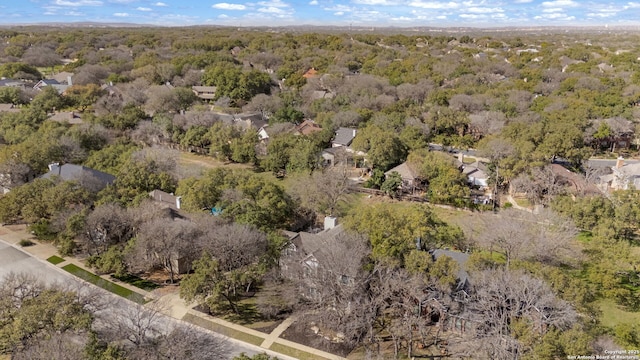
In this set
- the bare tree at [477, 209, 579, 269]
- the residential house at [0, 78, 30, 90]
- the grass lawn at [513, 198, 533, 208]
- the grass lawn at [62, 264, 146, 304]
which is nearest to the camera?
the grass lawn at [62, 264, 146, 304]

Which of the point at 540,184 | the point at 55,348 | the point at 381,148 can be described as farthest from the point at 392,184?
the point at 55,348

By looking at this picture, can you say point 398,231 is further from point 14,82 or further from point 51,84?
point 14,82

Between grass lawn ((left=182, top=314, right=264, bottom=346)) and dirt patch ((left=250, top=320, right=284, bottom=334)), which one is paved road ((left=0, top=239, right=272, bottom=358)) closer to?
grass lawn ((left=182, top=314, right=264, bottom=346))

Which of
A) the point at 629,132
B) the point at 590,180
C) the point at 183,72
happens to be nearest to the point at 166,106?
the point at 183,72

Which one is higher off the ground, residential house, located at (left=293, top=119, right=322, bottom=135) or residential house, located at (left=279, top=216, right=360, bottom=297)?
residential house, located at (left=293, top=119, right=322, bottom=135)

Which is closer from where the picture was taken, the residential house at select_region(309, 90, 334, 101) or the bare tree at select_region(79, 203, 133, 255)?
the bare tree at select_region(79, 203, 133, 255)

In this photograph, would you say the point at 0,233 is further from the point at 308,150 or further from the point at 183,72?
the point at 183,72

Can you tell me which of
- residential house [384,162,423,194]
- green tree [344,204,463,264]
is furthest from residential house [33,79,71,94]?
green tree [344,204,463,264]
